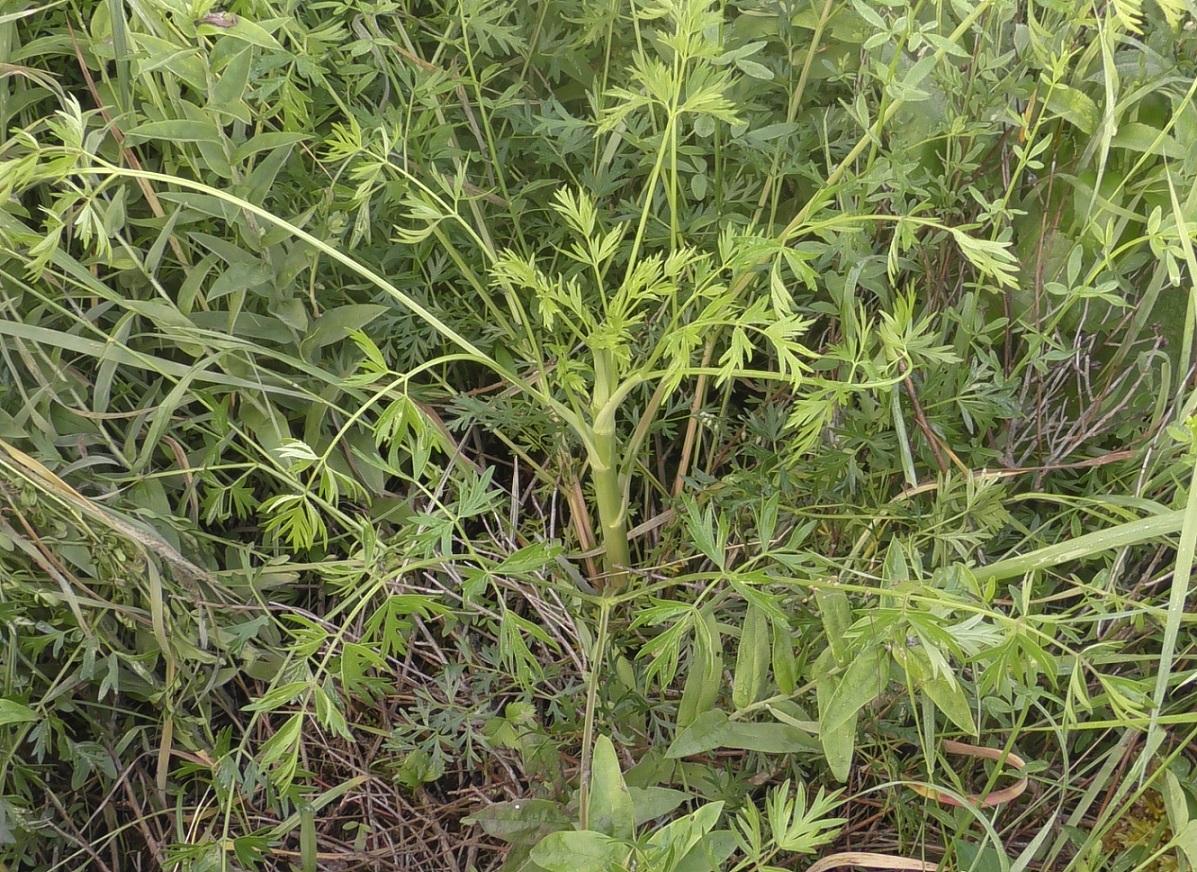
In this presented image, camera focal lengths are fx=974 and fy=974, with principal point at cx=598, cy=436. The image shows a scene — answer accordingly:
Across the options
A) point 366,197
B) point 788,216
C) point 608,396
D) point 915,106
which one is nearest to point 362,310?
point 366,197

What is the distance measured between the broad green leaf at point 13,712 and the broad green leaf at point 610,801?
0.49m

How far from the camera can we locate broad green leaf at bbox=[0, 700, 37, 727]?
2.70 ft

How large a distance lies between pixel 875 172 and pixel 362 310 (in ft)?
1.64

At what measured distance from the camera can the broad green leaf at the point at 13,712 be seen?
0.82m

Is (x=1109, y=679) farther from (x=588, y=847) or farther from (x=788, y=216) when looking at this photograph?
(x=788, y=216)

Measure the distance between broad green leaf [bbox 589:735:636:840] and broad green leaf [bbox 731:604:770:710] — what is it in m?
0.15

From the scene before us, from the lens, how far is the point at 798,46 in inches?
40.2

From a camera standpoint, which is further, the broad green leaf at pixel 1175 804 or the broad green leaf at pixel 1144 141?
the broad green leaf at pixel 1144 141

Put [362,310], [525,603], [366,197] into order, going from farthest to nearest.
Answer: [525,603] → [362,310] → [366,197]

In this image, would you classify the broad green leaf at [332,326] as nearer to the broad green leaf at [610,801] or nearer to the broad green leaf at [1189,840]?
the broad green leaf at [610,801]

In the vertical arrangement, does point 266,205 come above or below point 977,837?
above

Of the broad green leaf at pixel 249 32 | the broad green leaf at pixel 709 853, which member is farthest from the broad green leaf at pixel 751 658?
the broad green leaf at pixel 249 32

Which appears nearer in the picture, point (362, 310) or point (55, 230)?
point (55, 230)

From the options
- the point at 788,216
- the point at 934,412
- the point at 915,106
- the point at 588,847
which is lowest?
the point at 588,847
